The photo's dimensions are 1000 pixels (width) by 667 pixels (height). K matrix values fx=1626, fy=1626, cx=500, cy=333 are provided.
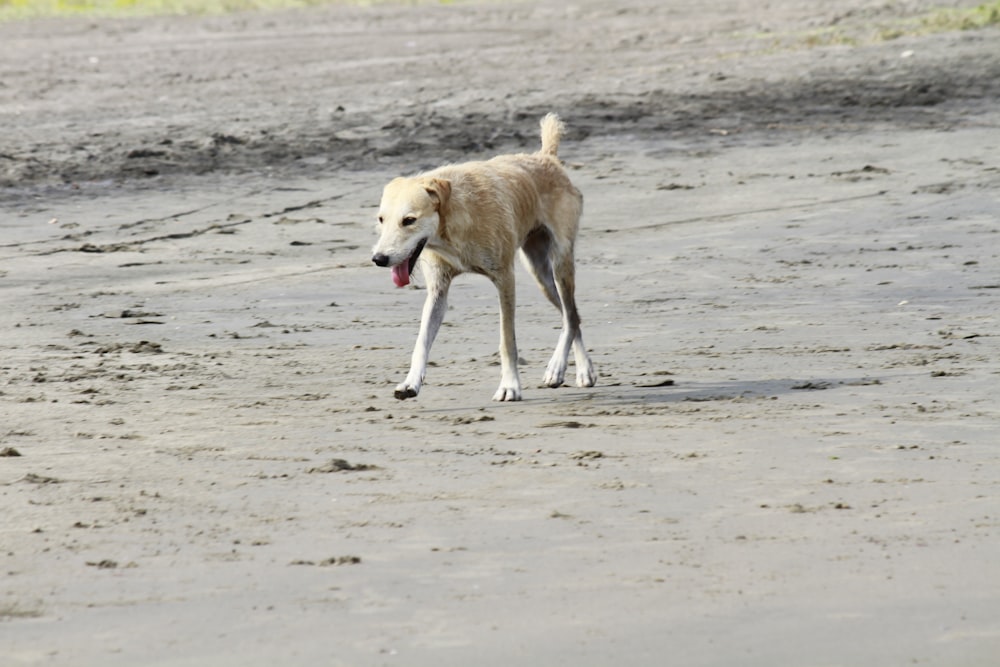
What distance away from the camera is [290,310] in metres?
11.1

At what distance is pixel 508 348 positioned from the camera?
338 inches

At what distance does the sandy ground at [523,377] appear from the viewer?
4.95 m

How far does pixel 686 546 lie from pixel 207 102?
48.7 feet

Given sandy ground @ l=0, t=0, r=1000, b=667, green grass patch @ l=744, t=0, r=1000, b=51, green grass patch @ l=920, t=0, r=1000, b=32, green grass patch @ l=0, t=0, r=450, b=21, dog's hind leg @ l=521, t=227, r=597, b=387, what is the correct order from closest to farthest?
sandy ground @ l=0, t=0, r=1000, b=667 < dog's hind leg @ l=521, t=227, r=597, b=387 < green grass patch @ l=744, t=0, r=1000, b=51 < green grass patch @ l=920, t=0, r=1000, b=32 < green grass patch @ l=0, t=0, r=450, b=21

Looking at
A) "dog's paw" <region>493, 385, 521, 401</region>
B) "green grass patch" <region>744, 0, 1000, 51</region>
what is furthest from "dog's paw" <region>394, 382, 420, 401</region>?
"green grass patch" <region>744, 0, 1000, 51</region>

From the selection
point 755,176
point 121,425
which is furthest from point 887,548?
point 755,176

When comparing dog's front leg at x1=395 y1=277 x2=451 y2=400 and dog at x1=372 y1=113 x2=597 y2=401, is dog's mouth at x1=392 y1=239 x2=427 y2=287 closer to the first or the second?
dog at x1=372 y1=113 x2=597 y2=401

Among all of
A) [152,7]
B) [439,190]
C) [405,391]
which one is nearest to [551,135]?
[439,190]

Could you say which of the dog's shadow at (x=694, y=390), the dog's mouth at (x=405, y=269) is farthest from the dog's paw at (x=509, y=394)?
the dog's mouth at (x=405, y=269)

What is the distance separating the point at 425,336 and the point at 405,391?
0.47 metres

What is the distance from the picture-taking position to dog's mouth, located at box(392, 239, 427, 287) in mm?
8195

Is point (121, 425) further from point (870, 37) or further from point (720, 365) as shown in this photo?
point (870, 37)

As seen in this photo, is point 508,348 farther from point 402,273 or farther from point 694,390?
point 694,390

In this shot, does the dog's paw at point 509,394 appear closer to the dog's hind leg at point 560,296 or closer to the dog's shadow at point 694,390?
the dog's shadow at point 694,390
